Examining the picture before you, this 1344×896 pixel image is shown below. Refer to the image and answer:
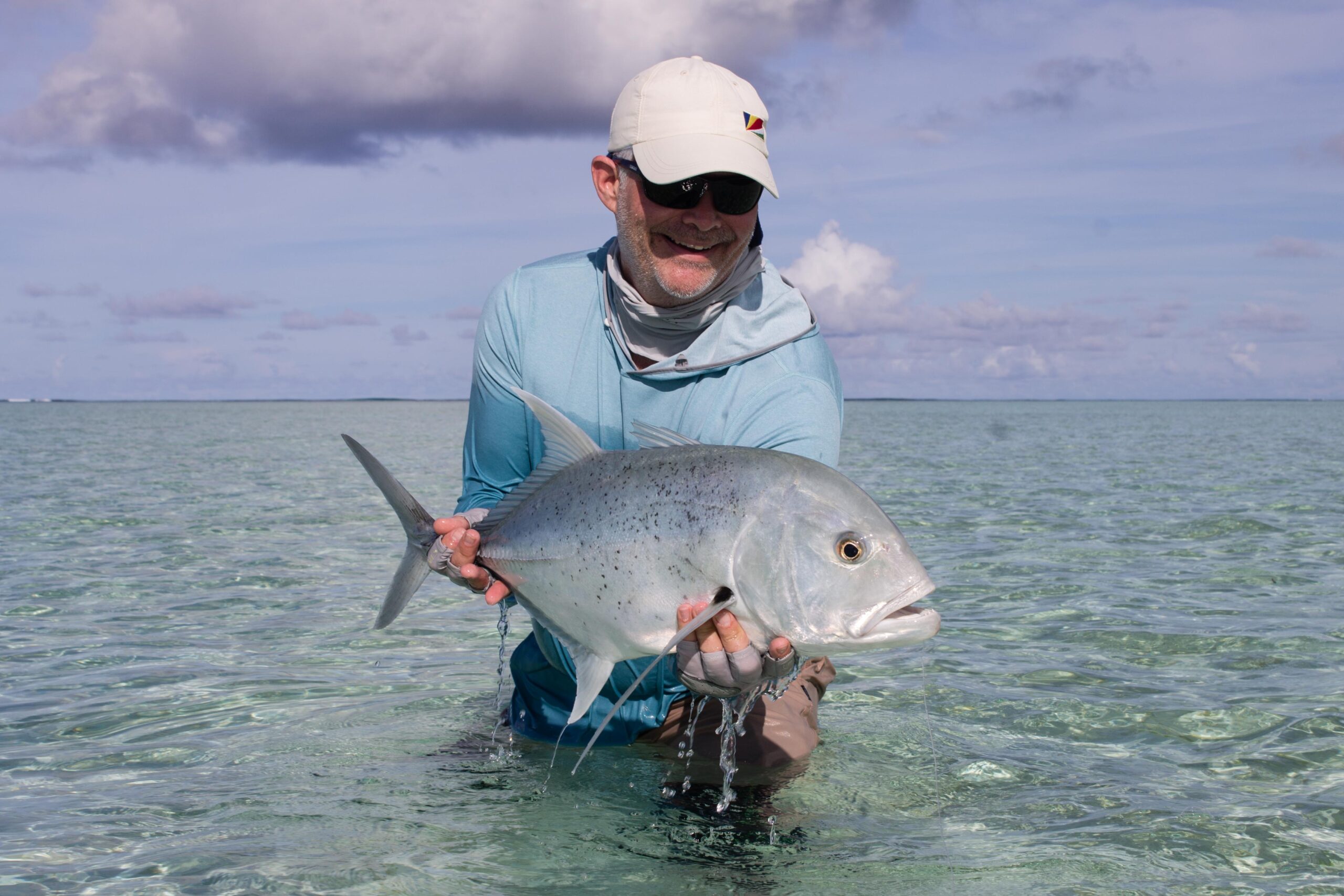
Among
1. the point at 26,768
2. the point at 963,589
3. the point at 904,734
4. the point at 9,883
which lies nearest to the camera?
the point at 9,883

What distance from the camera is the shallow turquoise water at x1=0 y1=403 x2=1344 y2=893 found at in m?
3.74

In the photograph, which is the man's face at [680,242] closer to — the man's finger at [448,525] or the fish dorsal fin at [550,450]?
the fish dorsal fin at [550,450]

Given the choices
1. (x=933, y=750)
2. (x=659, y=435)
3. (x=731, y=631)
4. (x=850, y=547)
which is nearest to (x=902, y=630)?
(x=850, y=547)

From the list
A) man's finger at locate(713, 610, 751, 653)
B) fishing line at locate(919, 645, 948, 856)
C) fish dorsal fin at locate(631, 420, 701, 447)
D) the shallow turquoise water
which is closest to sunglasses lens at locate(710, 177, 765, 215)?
fish dorsal fin at locate(631, 420, 701, 447)

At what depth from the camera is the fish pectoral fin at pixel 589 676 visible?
3.37m

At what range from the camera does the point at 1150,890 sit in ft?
11.8

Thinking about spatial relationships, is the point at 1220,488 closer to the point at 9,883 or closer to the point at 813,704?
the point at 813,704

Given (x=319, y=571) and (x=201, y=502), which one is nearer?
(x=319, y=571)

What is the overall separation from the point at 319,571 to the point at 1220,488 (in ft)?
43.8

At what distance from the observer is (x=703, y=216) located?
3.81m

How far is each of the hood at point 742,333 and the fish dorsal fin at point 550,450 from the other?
54 centimetres

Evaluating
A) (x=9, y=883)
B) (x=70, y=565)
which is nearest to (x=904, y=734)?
(x=9, y=883)

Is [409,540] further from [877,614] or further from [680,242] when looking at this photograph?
[877,614]

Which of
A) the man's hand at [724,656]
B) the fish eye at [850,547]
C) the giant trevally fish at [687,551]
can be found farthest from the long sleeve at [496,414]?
the fish eye at [850,547]
